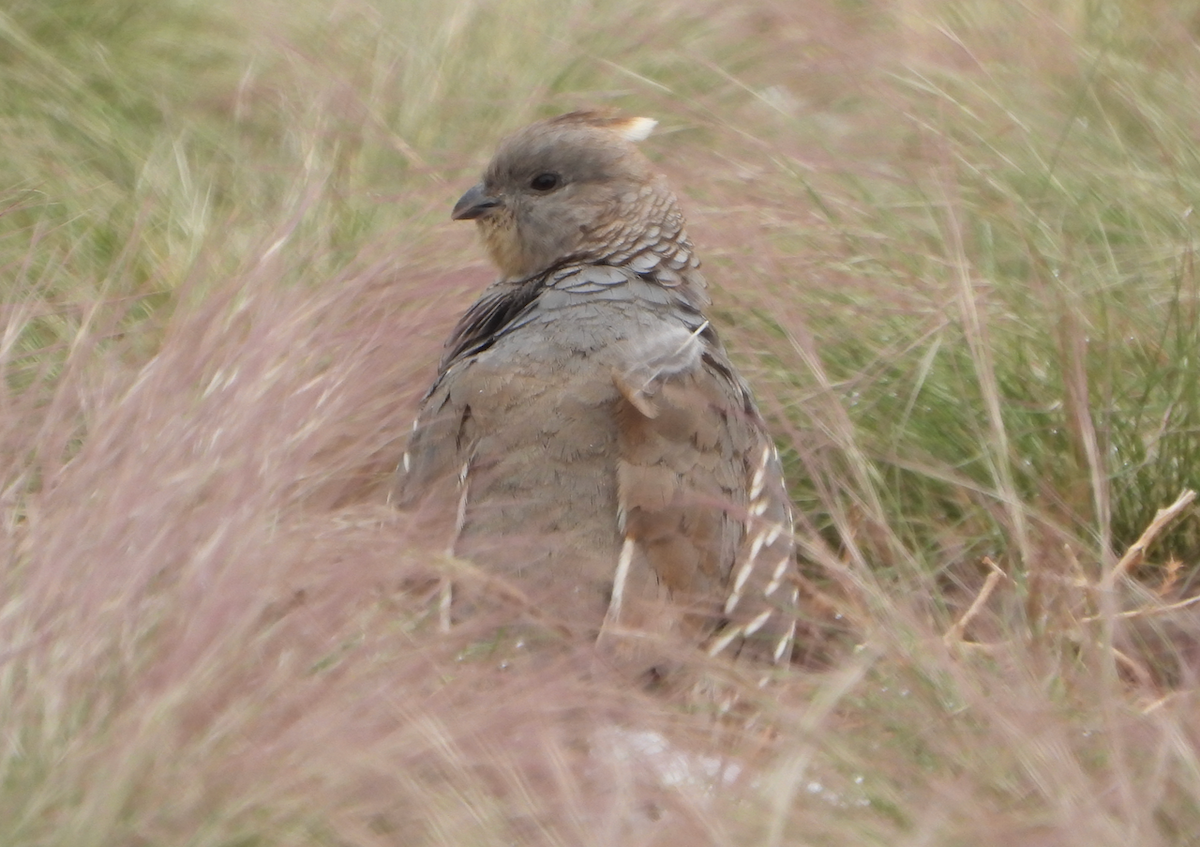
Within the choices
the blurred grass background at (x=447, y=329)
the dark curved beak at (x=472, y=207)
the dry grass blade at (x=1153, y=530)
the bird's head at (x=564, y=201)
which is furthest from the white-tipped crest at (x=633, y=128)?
the dry grass blade at (x=1153, y=530)

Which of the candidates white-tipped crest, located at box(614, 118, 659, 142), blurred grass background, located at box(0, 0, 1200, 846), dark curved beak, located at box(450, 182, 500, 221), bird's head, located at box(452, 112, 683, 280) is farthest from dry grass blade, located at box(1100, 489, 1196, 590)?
dark curved beak, located at box(450, 182, 500, 221)

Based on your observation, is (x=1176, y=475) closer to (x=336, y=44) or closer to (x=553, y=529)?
(x=553, y=529)

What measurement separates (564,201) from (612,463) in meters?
→ 1.19

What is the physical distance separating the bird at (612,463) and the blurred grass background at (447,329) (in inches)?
7.8

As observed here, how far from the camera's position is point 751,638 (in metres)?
3.80

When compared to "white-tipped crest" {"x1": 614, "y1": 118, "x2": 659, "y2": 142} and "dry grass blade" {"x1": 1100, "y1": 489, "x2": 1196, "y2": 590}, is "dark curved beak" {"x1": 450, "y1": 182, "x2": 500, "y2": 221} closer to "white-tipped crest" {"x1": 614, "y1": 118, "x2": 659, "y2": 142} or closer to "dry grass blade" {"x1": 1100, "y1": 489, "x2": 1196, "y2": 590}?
"white-tipped crest" {"x1": 614, "y1": 118, "x2": 659, "y2": 142}

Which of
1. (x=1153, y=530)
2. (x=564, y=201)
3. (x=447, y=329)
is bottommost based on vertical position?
(x=1153, y=530)

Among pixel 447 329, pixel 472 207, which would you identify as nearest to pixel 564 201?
pixel 472 207

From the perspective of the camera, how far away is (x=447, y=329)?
4715 mm

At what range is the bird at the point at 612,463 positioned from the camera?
139 inches

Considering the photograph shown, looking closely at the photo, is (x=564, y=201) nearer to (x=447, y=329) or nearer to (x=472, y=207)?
(x=472, y=207)

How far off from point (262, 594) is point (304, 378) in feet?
3.25

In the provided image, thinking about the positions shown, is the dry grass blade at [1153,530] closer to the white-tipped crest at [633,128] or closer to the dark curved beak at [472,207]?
the white-tipped crest at [633,128]

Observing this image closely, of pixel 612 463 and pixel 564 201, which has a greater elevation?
pixel 564 201
